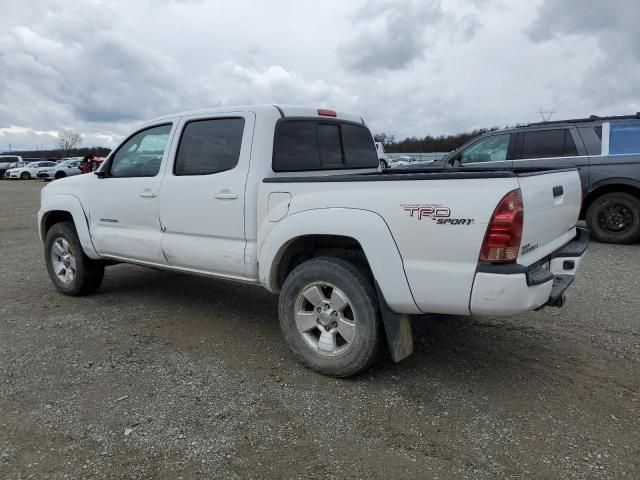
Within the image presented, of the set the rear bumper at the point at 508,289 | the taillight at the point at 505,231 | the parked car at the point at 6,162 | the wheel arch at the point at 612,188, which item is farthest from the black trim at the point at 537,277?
the parked car at the point at 6,162

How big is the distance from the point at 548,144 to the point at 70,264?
24.4 feet

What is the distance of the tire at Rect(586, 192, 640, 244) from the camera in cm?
800

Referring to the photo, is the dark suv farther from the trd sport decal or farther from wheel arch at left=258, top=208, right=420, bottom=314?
the trd sport decal

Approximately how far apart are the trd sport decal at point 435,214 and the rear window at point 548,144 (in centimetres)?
653

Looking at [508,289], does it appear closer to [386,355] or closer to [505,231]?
[505,231]

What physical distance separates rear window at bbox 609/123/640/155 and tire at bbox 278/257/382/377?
260 inches

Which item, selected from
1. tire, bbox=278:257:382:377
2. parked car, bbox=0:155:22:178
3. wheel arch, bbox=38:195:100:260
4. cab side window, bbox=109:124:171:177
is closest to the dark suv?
cab side window, bbox=109:124:171:177

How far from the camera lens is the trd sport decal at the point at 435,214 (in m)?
2.85

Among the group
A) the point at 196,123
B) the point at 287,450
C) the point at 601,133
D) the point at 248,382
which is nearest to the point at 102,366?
the point at 248,382

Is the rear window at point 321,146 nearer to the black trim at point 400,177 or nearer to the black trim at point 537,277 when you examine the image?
the black trim at point 400,177

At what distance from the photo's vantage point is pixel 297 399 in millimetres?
3291

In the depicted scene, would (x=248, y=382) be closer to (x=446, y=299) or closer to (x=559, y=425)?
(x=446, y=299)

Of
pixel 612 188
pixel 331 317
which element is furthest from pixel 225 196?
pixel 612 188

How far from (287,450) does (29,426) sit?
5.07ft
